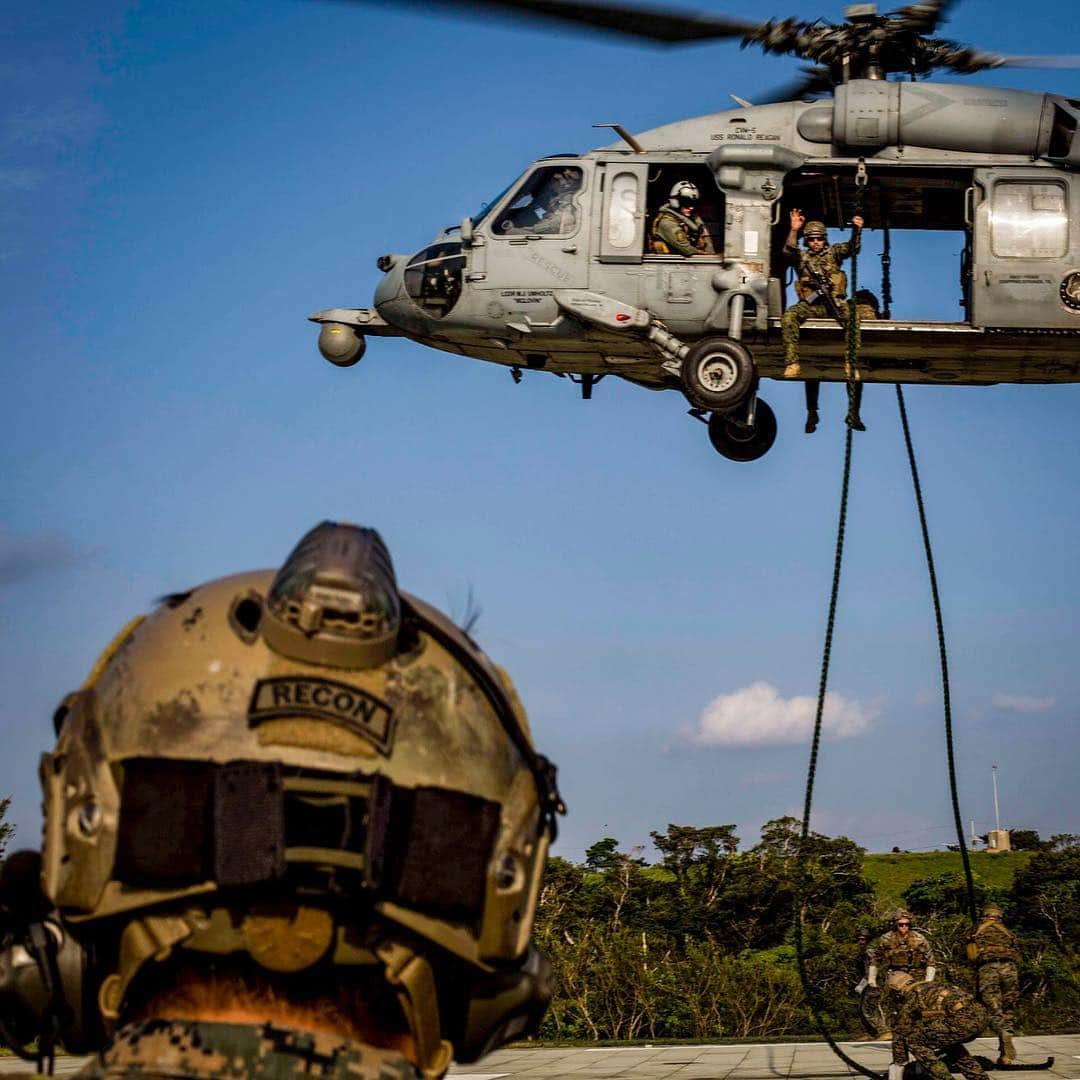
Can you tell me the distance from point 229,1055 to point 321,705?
1.93ft

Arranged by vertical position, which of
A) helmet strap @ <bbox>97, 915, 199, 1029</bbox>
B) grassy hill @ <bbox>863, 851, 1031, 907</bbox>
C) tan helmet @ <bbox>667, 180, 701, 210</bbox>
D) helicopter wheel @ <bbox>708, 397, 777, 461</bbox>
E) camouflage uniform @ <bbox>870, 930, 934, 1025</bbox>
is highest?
tan helmet @ <bbox>667, 180, 701, 210</bbox>

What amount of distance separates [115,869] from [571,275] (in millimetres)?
16948

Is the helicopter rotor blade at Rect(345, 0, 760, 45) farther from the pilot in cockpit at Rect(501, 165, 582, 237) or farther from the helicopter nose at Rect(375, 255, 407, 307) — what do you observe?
the helicopter nose at Rect(375, 255, 407, 307)

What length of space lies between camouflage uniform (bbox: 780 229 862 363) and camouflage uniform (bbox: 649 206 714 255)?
111 centimetres

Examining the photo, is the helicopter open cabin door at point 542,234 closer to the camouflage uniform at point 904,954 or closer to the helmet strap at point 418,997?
the camouflage uniform at point 904,954

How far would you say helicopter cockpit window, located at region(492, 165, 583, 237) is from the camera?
19938 mm

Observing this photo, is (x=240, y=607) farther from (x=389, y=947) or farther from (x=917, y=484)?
(x=917, y=484)

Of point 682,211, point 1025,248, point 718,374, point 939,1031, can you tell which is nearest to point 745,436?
point 718,374

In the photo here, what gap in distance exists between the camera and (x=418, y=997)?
10.3ft

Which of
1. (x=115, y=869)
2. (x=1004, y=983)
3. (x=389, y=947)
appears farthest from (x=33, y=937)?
(x=1004, y=983)

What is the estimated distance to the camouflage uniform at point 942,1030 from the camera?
1395cm

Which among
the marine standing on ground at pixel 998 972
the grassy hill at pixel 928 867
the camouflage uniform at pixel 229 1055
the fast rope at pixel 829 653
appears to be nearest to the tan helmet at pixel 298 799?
the camouflage uniform at pixel 229 1055

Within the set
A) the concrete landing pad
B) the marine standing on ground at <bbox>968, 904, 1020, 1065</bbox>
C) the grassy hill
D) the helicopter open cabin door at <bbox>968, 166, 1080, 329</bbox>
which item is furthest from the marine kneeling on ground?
the grassy hill

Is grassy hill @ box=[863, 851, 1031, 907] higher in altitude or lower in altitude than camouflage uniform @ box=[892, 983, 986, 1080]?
lower
